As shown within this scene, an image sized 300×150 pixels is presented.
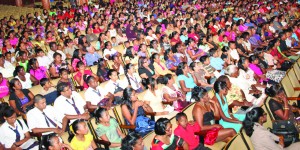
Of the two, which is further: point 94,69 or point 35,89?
point 94,69

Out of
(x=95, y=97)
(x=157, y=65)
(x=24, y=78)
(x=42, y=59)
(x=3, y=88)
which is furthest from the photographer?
(x=42, y=59)

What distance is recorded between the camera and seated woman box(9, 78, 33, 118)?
14.2 ft

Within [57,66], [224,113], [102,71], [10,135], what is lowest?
[224,113]

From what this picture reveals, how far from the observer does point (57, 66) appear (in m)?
5.99

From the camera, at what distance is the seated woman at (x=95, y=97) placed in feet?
14.5

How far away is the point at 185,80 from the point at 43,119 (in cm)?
249

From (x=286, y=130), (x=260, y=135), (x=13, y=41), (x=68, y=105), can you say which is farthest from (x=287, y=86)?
(x=13, y=41)

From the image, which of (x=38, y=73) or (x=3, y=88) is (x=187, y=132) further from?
(x=38, y=73)

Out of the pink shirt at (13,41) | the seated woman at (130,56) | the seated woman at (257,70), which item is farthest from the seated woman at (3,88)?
the seated woman at (257,70)

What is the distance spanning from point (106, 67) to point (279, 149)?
393 cm

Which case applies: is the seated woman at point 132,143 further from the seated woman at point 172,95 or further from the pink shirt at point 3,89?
the pink shirt at point 3,89

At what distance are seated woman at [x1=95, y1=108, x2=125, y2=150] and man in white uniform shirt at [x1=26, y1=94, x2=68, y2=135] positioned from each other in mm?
716

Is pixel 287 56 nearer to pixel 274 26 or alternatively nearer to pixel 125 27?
pixel 274 26

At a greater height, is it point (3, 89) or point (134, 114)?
point (3, 89)
